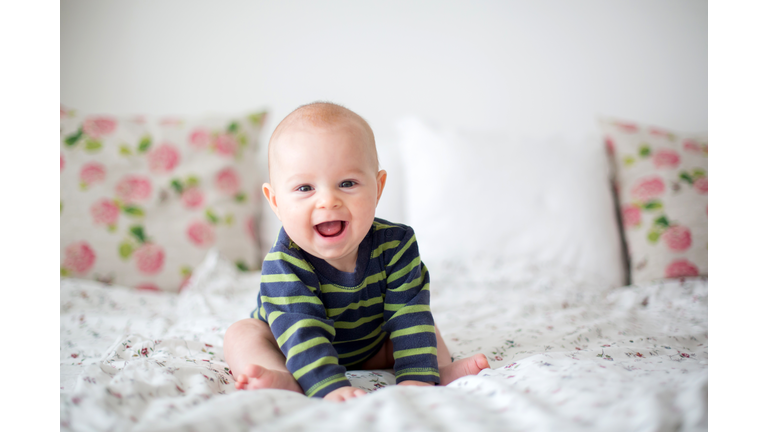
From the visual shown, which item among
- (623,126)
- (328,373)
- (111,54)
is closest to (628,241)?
(623,126)

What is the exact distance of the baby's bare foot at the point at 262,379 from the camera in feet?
1.93

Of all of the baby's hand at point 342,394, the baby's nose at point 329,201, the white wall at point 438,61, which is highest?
the white wall at point 438,61

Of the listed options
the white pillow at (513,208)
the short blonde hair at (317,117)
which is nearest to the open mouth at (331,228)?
the short blonde hair at (317,117)

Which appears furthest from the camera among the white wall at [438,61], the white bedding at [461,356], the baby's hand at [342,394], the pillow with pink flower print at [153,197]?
the white wall at [438,61]

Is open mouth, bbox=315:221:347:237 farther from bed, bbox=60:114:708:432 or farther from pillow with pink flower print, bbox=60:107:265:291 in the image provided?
pillow with pink flower print, bbox=60:107:265:291

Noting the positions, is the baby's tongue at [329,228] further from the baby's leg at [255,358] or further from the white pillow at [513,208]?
the white pillow at [513,208]

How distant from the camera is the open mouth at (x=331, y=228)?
2.23 ft

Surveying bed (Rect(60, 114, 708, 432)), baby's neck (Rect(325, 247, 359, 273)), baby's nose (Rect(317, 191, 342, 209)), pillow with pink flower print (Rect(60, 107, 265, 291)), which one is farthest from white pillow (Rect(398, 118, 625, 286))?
baby's nose (Rect(317, 191, 342, 209))

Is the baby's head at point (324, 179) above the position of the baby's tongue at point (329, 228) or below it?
above

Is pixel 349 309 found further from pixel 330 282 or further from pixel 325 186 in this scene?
pixel 325 186

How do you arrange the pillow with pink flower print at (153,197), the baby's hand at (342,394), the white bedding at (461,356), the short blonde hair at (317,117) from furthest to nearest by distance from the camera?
the pillow with pink flower print at (153,197)
the short blonde hair at (317,117)
the baby's hand at (342,394)
the white bedding at (461,356)

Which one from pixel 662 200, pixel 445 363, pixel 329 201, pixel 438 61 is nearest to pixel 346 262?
pixel 329 201

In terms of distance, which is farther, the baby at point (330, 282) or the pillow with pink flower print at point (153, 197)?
the pillow with pink flower print at point (153, 197)

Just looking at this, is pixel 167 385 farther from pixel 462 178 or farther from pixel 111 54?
pixel 111 54
